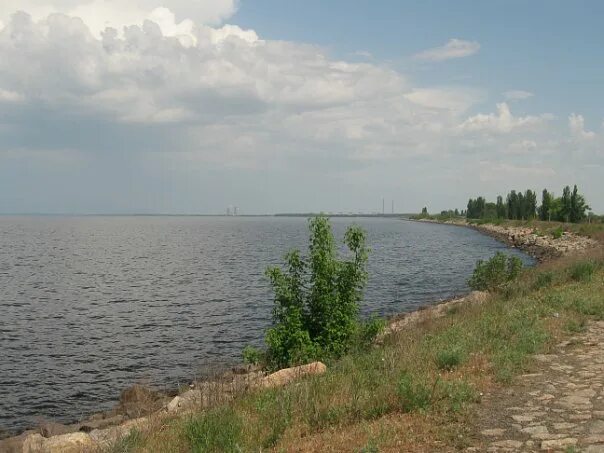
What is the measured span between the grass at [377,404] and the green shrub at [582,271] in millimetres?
9262

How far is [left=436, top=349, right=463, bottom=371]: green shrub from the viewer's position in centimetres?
938

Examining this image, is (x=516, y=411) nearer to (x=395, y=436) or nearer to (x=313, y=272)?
(x=395, y=436)

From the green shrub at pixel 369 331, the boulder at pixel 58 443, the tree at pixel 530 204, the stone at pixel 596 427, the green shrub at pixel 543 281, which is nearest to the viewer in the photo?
the stone at pixel 596 427

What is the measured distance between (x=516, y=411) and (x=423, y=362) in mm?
2651

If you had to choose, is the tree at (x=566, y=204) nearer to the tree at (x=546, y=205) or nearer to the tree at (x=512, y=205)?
the tree at (x=546, y=205)

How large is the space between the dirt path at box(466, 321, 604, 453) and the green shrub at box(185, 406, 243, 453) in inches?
117

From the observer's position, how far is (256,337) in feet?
83.8

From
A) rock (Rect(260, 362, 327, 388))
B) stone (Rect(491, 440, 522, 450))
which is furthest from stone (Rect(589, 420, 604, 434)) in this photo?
rock (Rect(260, 362, 327, 388))

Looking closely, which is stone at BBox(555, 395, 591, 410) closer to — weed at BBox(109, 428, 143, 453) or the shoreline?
the shoreline

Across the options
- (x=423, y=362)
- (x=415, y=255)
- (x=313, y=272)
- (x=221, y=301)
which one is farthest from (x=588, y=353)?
(x=415, y=255)

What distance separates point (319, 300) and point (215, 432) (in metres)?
8.91

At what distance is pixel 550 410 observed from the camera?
709 cm

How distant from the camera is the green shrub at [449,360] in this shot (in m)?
9.38

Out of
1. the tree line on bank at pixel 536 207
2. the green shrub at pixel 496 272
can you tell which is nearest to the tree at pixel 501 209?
the tree line on bank at pixel 536 207
